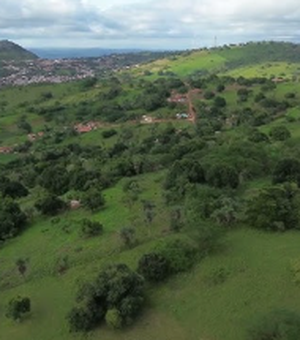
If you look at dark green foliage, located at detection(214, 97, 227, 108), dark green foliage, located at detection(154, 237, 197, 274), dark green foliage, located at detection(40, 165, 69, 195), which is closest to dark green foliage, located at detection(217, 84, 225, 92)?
dark green foliage, located at detection(214, 97, 227, 108)

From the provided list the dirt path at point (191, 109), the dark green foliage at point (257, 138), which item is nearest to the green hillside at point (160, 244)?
the dark green foliage at point (257, 138)

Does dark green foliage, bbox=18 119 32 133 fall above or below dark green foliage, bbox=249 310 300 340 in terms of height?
below

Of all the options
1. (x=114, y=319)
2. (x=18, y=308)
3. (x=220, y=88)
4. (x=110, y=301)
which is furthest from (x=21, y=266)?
(x=220, y=88)

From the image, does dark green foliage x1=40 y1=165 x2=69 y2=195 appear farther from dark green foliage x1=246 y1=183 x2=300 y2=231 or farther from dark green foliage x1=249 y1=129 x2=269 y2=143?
dark green foliage x1=246 y1=183 x2=300 y2=231

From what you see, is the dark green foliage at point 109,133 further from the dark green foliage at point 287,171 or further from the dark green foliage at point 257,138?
the dark green foliage at point 287,171

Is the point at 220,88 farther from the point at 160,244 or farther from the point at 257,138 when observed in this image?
the point at 160,244

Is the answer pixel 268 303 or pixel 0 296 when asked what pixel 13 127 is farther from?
pixel 268 303
